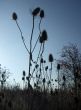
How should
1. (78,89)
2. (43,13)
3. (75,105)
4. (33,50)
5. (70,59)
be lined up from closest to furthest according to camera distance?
(75,105) → (78,89) → (33,50) → (43,13) → (70,59)

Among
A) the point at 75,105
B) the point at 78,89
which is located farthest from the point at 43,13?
the point at 75,105

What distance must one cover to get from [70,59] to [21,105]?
40.2 metres

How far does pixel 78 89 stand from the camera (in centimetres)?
1037

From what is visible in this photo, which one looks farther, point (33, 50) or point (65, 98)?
point (33, 50)

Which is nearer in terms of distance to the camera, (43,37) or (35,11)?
(43,37)

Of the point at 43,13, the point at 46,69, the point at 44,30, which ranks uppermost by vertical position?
the point at 43,13

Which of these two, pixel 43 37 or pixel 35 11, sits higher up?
pixel 35 11

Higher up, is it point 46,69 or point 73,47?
point 73,47

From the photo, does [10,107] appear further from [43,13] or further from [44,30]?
[43,13]

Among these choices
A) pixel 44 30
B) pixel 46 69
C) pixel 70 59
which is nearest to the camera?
pixel 44 30

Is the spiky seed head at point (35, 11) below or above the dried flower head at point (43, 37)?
above

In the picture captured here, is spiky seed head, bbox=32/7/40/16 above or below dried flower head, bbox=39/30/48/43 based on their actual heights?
above

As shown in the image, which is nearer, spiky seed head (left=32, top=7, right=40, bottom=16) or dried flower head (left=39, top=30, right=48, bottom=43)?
dried flower head (left=39, top=30, right=48, bottom=43)

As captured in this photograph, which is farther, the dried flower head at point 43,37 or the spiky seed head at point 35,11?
the spiky seed head at point 35,11
